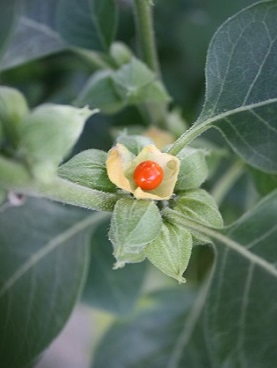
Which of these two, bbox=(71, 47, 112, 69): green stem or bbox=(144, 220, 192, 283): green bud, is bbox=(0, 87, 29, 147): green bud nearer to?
bbox=(144, 220, 192, 283): green bud

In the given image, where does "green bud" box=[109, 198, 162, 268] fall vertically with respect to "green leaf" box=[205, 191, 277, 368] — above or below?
above

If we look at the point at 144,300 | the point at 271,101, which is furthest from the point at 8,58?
the point at 144,300

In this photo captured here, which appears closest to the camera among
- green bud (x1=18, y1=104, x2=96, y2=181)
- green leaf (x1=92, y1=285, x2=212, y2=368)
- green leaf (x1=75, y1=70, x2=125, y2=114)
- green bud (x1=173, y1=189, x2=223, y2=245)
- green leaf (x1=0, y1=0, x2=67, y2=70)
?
green bud (x1=18, y1=104, x2=96, y2=181)

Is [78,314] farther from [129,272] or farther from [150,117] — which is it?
[150,117]

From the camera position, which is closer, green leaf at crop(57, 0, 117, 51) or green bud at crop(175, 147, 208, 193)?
green bud at crop(175, 147, 208, 193)

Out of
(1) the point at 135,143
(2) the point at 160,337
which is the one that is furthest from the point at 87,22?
(2) the point at 160,337

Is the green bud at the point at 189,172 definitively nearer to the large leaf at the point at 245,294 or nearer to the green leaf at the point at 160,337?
the large leaf at the point at 245,294

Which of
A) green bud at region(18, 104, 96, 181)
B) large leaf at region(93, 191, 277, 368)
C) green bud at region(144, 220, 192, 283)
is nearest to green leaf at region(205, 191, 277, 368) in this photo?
large leaf at region(93, 191, 277, 368)

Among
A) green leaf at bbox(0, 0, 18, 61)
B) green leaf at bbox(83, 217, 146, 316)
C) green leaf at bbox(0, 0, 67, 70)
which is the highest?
green leaf at bbox(0, 0, 18, 61)
